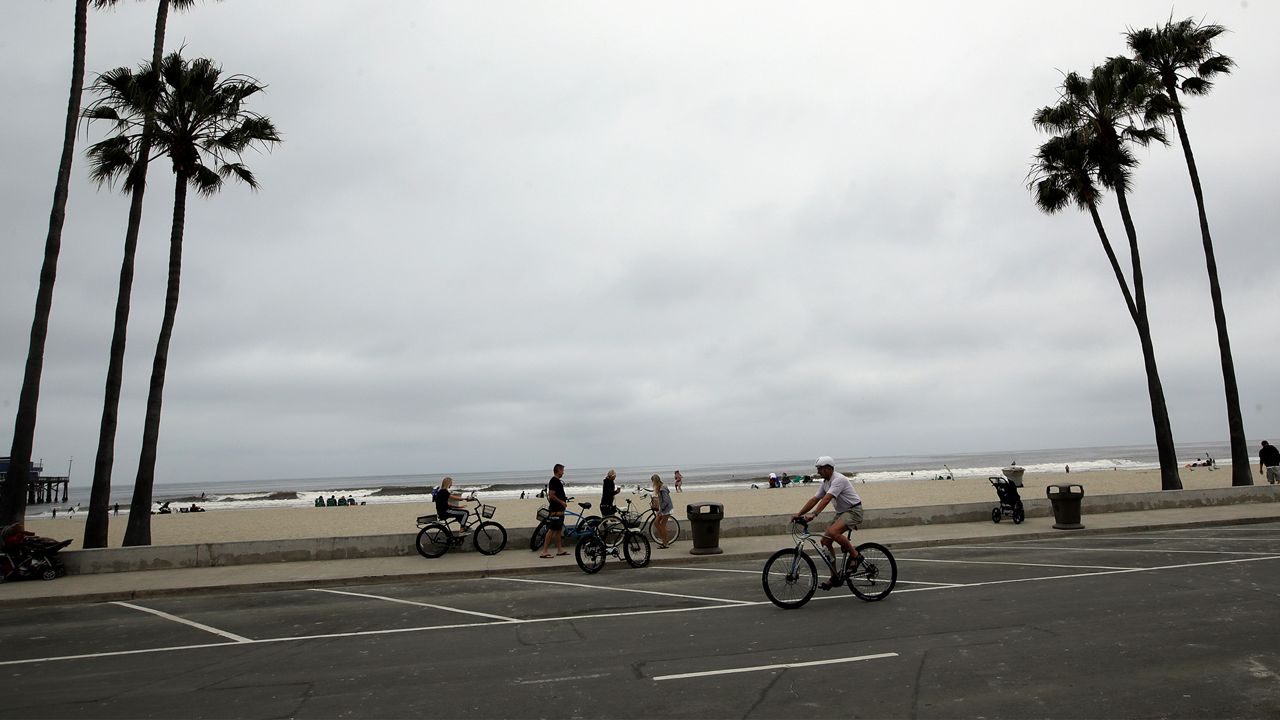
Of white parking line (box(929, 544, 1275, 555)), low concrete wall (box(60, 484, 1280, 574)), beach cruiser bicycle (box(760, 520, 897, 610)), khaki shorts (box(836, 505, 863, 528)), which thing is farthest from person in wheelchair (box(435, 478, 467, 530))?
white parking line (box(929, 544, 1275, 555))

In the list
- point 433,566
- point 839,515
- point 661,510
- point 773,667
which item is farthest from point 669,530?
point 773,667

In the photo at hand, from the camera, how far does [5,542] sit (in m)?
14.6

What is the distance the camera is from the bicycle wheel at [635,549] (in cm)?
1480

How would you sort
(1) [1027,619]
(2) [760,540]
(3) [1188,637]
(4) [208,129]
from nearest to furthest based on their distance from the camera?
1. (3) [1188,637]
2. (1) [1027,619]
3. (2) [760,540]
4. (4) [208,129]

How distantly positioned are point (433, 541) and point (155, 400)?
28.1 ft

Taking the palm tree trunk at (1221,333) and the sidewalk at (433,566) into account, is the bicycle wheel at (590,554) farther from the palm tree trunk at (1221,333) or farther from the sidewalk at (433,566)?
the palm tree trunk at (1221,333)

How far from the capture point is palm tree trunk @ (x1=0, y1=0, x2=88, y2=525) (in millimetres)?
16125

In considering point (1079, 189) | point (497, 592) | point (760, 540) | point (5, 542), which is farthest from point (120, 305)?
point (1079, 189)

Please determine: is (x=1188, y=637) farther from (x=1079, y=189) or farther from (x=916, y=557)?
(x=1079, y=189)

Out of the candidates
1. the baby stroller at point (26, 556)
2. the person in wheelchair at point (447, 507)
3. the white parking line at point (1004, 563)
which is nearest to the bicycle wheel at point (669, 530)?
the person in wheelchair at point (447, 507)

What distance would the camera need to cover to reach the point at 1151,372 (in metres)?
27.7

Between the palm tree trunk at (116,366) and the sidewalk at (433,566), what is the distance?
9.87 feet

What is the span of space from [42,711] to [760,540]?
13.7m

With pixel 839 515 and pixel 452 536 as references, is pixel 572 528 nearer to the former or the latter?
pixel 452 536
